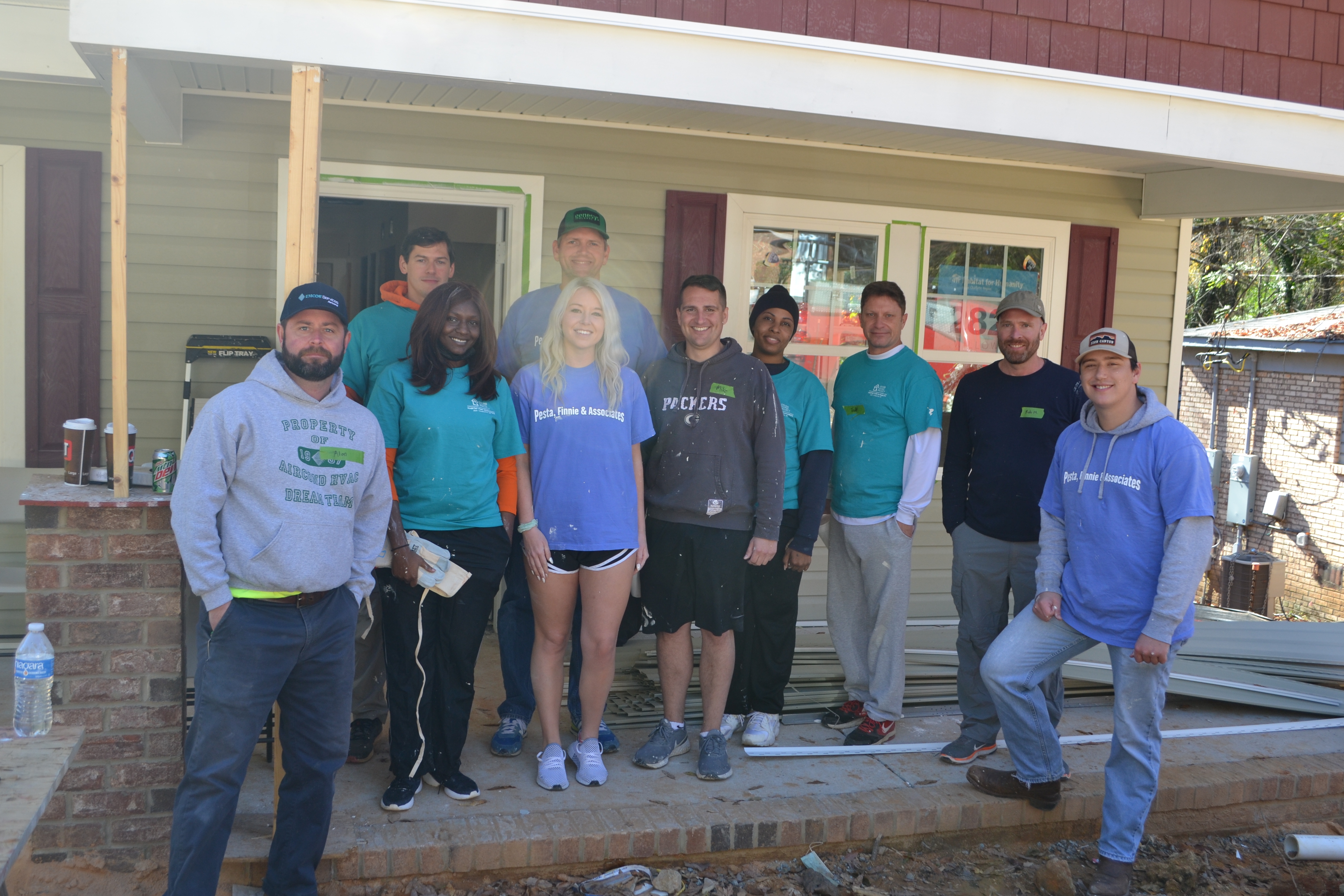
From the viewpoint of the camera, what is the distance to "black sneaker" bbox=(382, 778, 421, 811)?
3.08 metres

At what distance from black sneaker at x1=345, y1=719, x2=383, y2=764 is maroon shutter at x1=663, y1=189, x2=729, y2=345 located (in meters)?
2.51

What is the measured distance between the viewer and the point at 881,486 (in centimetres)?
381

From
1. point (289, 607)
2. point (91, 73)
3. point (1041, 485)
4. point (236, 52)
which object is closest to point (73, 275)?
point (91, 73)

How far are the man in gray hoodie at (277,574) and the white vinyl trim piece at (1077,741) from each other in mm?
1656

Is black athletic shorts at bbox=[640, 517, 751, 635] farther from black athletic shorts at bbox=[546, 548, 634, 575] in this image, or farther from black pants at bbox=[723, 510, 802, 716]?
black pants at bbox=[723, 510, 802, 716]

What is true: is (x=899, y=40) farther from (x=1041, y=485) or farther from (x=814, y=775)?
(x=814, y=775)

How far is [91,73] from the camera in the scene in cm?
416

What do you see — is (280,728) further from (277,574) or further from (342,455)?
(342,455)

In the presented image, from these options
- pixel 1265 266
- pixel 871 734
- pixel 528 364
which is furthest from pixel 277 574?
pixel 1265 266

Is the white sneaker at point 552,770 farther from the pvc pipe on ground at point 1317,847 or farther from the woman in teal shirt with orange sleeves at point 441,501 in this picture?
the pvc pipe on ground at point 1317,847

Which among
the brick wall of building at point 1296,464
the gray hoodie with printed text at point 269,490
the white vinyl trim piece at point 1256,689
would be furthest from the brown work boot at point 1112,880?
the brick wall of building at point 1296,464

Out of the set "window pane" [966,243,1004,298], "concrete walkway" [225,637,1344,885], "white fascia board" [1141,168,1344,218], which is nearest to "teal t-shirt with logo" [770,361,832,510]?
"concrete walkway" [225,637,1344,885]

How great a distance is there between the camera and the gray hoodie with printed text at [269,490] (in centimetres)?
241

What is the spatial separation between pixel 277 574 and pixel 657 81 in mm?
2008
